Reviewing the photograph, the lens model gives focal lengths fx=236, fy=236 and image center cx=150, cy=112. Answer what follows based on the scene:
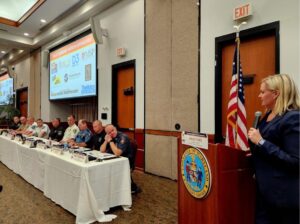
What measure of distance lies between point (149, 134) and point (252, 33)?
7.48 feet

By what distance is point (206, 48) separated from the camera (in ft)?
10.8

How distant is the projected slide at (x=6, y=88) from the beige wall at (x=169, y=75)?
326 inches

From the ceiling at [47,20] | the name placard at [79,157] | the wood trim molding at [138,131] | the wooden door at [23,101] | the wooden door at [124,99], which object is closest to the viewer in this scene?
the name placard at [79,157]

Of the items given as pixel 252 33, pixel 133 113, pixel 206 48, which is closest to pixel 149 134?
pixel 133 113

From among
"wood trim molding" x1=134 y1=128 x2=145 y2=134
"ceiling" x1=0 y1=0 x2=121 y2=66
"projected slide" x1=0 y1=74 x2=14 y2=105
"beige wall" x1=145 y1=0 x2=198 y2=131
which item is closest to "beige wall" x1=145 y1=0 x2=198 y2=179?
"beige wall" x1=145 y1=0 x2=198 y2=131

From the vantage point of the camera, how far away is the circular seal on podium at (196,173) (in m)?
1.62

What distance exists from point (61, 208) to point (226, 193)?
6.32 ft

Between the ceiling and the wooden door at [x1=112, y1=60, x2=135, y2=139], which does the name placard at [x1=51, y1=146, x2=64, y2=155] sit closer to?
the wooden door at [x1=112, y1=60, x2=135, y2=139]

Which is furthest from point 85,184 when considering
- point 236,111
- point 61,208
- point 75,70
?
point 75,70

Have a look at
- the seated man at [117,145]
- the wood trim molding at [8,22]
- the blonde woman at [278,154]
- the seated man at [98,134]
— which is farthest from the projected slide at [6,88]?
the blonde woman at [278,154]

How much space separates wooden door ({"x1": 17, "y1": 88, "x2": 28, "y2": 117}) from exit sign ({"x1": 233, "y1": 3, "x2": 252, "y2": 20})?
27.5 ft

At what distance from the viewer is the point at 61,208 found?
8.70 feet

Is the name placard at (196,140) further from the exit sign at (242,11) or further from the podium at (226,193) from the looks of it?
the exit sign at (242,11)

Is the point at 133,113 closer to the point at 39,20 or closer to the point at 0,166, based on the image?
the point at 0,166
